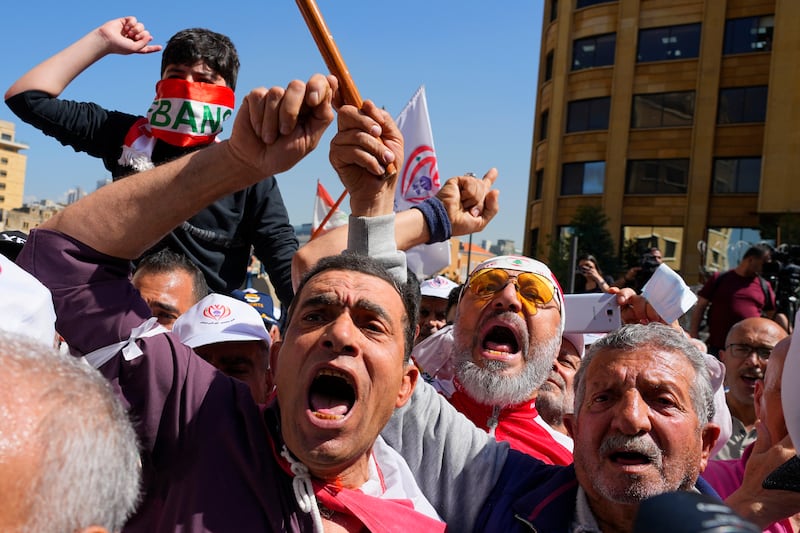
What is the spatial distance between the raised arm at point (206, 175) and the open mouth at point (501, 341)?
1.68m

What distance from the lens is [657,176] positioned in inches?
1348

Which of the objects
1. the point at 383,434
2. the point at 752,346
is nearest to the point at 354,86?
the point at 383,434

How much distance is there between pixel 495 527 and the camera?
8.28ft

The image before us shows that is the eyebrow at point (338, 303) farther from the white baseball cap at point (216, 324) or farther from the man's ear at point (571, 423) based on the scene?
the white baseball cap at point (216, 324)

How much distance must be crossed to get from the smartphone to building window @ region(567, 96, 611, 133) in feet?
108

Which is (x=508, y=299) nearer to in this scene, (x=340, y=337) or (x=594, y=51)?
(x=340, y=337)

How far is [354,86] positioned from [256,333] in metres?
1.37

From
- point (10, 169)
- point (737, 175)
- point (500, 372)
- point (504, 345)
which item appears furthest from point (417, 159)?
point (10, 169)

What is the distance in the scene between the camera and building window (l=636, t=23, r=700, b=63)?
3384cm

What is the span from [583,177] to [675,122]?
4.39 m

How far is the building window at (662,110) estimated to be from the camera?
3409cm

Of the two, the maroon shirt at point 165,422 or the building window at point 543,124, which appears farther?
the building window at point 543,124

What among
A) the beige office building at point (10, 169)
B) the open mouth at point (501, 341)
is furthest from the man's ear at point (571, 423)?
the beige office building at point (10, 169)

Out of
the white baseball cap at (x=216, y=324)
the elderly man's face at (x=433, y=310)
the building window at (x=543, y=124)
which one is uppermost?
the building window at (x=543, y=124)
